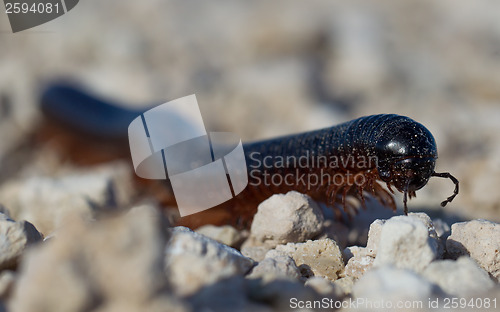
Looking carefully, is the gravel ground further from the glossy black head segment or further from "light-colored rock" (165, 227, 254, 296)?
the glossy black head segment

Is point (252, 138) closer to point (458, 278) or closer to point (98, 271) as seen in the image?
point (458, 278)

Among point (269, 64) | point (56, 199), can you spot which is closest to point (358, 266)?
point (56, 199)

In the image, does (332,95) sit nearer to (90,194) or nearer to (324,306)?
(90,194)

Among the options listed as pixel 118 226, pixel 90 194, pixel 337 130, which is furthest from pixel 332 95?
pixel 118 226

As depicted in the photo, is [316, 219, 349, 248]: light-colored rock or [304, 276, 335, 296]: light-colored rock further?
[316, 219, 349, 248]: light-colored rock

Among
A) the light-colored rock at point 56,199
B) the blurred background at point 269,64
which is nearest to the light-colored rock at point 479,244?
the light-colored rock at point 56,199

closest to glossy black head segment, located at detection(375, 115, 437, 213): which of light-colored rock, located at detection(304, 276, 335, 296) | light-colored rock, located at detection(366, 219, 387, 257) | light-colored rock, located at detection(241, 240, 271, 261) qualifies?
light-colored rock, located at detection(366, 219, 387, 257)

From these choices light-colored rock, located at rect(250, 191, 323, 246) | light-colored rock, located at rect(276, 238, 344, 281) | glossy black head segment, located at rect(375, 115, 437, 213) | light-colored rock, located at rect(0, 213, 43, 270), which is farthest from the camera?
glossy black head segment, located at rect(375, 115, 437, 213)
